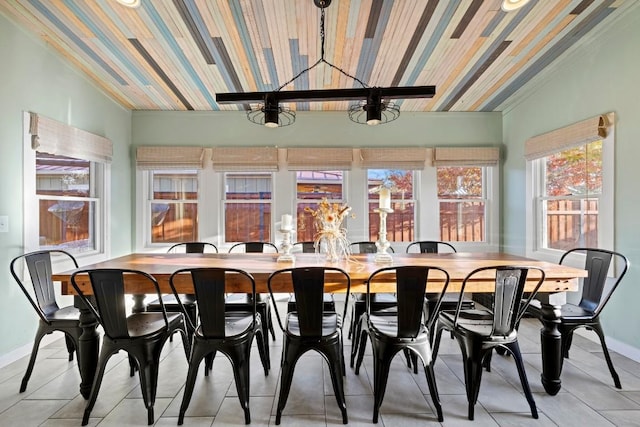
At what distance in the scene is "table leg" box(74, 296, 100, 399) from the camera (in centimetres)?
206

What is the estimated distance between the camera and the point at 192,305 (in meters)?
2.75

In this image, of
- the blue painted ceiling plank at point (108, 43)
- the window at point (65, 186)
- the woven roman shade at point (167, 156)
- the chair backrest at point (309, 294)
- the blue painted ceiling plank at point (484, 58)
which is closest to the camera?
the chair backrest at point (309, 294)

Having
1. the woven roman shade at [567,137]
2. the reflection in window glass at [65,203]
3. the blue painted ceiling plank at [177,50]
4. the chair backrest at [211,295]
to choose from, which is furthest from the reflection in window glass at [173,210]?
the woven roman shade at [567,137]

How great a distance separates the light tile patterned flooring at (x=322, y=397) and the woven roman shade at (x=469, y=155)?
2431 mm

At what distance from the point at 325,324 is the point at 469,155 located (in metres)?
3.20

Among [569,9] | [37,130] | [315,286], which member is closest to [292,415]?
[315,286]

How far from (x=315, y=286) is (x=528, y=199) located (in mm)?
3209

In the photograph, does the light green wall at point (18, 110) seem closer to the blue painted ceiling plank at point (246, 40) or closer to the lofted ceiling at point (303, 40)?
the lofted ceiling at point (303, 40)

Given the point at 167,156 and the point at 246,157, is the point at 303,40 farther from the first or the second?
the point at 167,156

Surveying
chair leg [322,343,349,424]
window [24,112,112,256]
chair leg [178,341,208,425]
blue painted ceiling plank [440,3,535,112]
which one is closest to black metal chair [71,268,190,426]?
chair leg [178,341,208,425]

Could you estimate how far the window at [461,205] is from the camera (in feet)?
14.7

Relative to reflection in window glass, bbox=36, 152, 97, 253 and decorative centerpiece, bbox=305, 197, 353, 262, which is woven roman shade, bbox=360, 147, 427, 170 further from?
reflection in window glass, bbox=36, 152, 97, 253

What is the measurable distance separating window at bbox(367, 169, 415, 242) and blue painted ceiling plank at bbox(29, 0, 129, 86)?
9.87ft

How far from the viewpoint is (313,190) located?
446cm
